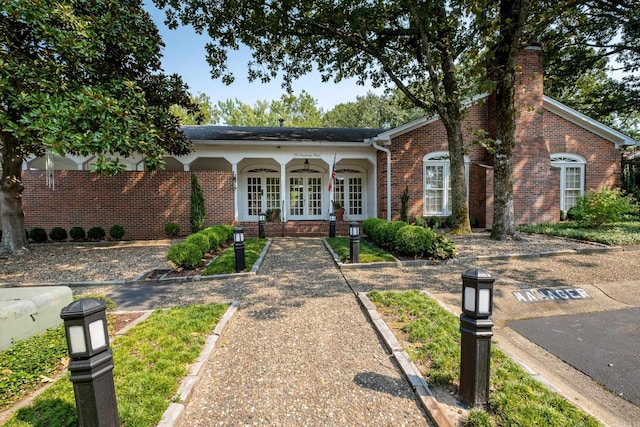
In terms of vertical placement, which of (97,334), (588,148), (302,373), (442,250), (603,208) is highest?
(588,148)

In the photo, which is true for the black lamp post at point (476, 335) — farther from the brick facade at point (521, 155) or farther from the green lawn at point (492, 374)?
the brick facade at point (521, 155)

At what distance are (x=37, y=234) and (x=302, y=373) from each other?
13035mm

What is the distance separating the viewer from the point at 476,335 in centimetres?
223

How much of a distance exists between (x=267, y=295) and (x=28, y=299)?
302 cm

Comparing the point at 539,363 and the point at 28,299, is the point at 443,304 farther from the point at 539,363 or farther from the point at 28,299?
the point at 28,299

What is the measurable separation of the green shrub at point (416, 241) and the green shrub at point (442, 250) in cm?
10

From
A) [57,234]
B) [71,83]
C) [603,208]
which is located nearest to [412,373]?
[71,83]

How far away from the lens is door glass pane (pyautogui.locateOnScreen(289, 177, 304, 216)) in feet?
47.3

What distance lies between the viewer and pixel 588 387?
2.64 metres

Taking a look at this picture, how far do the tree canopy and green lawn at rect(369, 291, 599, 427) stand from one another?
24.7ft

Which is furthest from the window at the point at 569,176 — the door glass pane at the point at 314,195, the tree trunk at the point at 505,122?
the door glass pane at the point at 314,195

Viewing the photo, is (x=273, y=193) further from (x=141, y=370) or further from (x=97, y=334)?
(x=97, y=334)

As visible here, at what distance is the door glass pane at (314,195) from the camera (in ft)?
47.6

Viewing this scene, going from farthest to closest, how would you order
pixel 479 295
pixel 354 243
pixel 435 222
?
pixel 435 222
pixel 354 243
pixel 479 295
